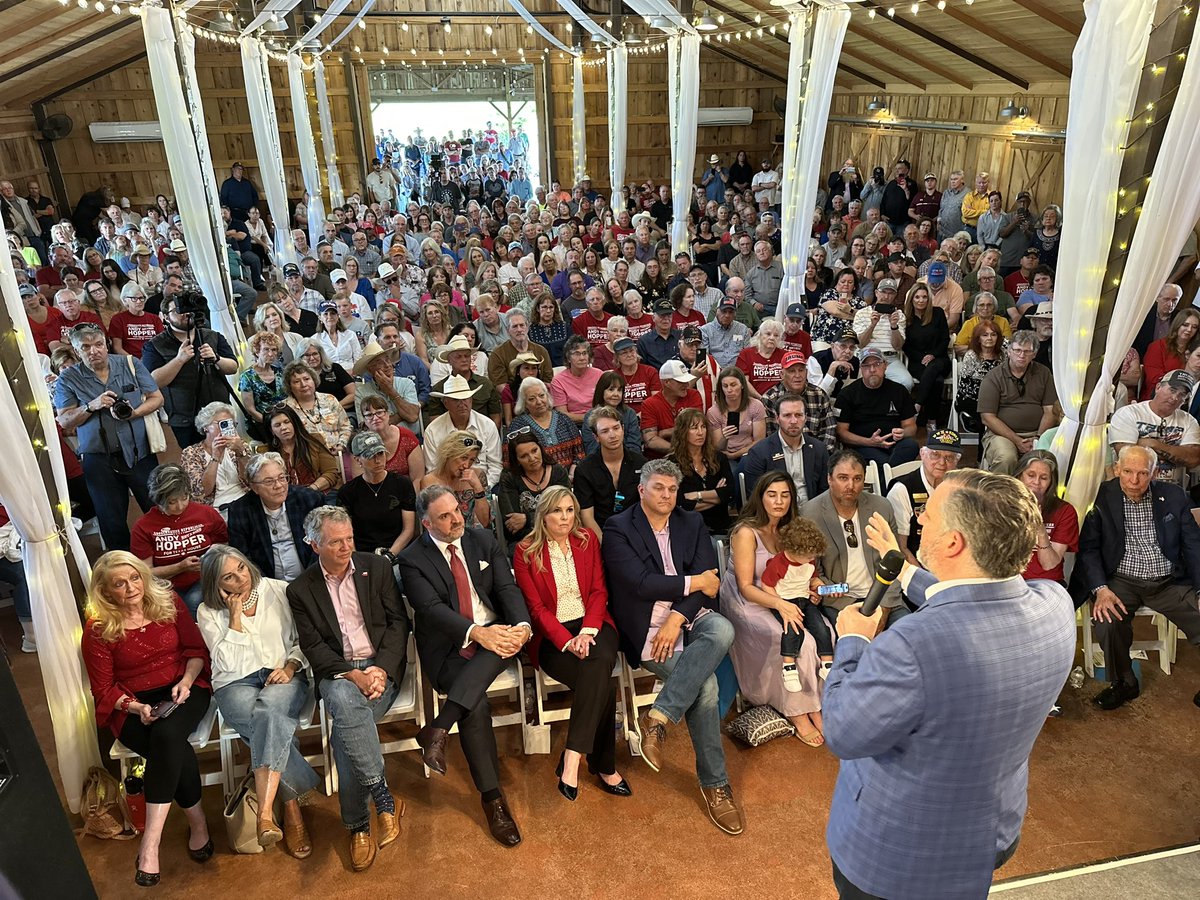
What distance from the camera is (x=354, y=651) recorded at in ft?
10.2

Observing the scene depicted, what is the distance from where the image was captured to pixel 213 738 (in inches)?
130

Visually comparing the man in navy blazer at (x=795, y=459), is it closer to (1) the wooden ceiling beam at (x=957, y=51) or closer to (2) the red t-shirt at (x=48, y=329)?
(2) the red t-shirt at (x=48, y=329)

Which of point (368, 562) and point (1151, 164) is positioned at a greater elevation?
point (1151, 164)

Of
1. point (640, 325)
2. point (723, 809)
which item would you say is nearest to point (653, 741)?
point (723, 809)

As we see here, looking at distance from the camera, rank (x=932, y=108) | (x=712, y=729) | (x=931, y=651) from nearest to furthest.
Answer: (x=931, y=651)
(x=712, y=729)
(x=932, y=108)

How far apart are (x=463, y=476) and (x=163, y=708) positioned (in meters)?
1.51

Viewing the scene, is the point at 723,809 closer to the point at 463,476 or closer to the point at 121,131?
the point at 463,476

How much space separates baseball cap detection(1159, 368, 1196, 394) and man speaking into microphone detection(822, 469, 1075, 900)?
3115mm

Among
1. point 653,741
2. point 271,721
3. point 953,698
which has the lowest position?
point 653,741

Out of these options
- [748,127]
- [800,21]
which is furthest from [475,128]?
[800,21]

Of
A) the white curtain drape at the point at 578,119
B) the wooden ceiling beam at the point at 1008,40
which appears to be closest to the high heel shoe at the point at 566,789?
the wooden ceiling beam at the point at 1008,40

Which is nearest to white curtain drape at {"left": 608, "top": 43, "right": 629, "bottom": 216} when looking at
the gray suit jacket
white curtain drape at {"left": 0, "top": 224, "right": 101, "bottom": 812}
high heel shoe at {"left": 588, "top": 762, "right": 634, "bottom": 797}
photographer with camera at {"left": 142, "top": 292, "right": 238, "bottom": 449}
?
photographer with camera at {"left": 142, "top": 292, "right": 238, "bottom": 449}

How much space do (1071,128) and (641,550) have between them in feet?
8.44

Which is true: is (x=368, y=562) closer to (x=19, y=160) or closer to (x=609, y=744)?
(x=609, y=744)
